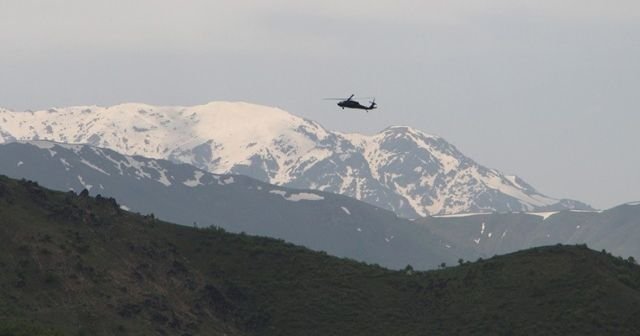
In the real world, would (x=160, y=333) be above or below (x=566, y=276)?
below

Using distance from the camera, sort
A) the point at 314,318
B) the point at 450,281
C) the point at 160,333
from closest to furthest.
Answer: the point at 160,333
the point at 314,318
the point at 450,281

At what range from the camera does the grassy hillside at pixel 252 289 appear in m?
168

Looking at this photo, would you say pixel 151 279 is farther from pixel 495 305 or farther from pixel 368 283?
pixel 495 305

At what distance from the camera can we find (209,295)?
186 m

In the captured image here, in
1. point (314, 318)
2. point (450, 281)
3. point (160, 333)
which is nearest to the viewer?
point (160, 333)

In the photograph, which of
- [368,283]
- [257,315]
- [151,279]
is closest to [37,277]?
[151,279]

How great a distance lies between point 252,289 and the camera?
625ft

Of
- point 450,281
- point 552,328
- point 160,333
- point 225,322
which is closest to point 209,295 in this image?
point 225,322

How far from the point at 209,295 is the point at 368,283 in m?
25.2

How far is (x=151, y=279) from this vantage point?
182875 mm

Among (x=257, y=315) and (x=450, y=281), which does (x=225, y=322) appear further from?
(x=450, y=281)

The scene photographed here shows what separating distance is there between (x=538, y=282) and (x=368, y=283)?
25998 millimetres

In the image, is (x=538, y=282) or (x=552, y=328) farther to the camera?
(x=538, y=282)

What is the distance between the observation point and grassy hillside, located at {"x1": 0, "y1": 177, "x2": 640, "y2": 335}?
16788 centimetres
